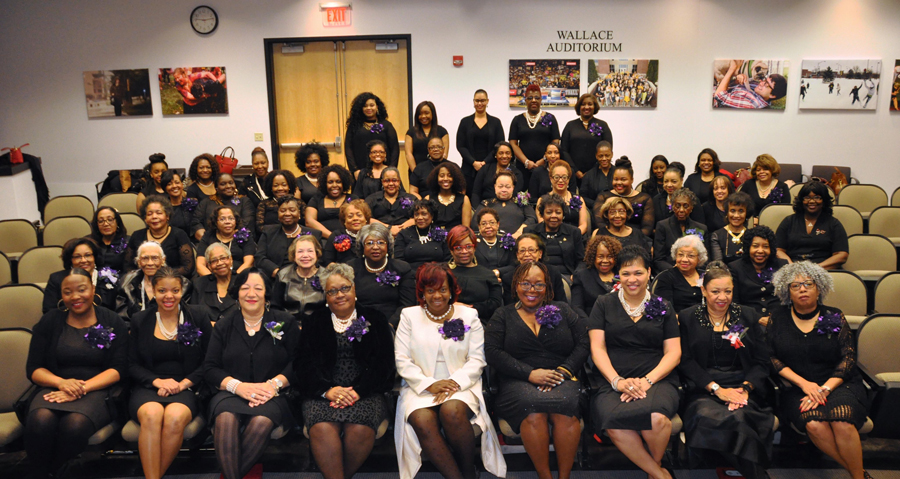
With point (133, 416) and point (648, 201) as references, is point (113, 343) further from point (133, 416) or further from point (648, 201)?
point (648, 201)

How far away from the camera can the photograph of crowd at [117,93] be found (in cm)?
824

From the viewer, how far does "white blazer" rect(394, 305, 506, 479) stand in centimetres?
336

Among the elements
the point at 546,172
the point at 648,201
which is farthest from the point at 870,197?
the point at 546,172

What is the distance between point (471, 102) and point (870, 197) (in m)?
4.63

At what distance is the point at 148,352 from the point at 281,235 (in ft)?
5.73

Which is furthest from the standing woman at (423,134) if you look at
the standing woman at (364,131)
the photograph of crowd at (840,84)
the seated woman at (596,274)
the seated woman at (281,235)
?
the photograph of crowd at (840,84)

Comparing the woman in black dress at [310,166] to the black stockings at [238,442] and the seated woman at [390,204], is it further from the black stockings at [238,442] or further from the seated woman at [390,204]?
the black stockings at [238,442]

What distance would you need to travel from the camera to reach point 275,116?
330 inches

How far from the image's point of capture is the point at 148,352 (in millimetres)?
3529

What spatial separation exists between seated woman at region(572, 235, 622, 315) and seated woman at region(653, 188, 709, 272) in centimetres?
88

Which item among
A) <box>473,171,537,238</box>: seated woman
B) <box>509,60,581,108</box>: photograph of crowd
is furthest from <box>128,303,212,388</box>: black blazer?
<box>509,60,581,108</box>: photograph of crowd

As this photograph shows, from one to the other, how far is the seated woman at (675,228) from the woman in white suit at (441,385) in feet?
6.93

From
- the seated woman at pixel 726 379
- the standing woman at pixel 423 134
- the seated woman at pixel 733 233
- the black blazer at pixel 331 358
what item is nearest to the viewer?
the seated woman at pixel 726 379

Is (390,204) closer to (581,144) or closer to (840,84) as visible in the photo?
(581,144)
